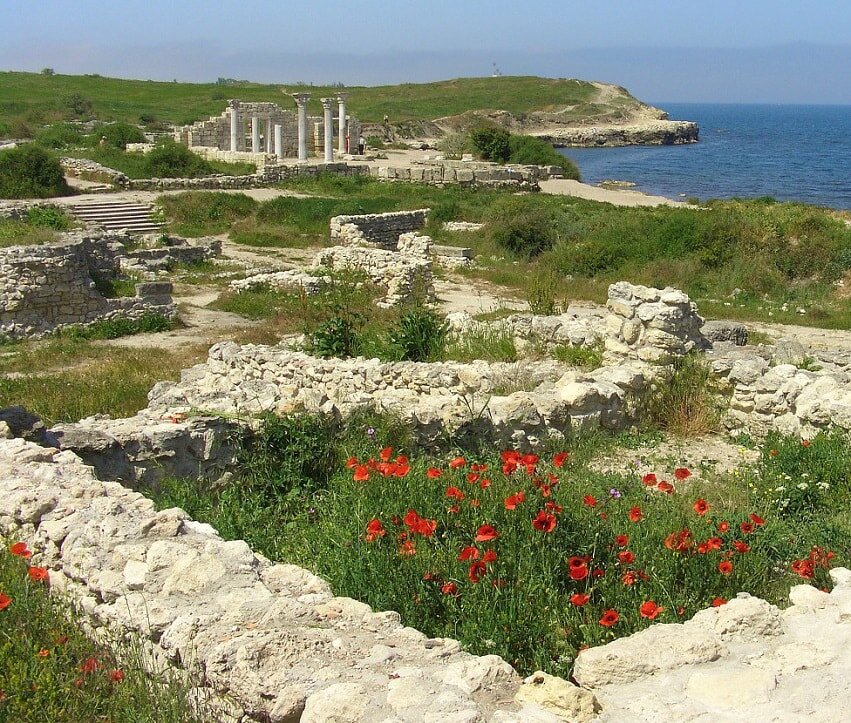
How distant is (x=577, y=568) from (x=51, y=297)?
1381cm

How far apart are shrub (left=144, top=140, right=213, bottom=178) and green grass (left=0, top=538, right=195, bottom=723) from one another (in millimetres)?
32474

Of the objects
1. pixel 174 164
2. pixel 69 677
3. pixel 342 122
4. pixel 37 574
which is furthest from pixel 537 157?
pixel 69 677

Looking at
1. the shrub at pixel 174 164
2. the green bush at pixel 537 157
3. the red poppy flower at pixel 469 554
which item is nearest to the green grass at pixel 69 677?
the red poppy flower at pixel 469 554

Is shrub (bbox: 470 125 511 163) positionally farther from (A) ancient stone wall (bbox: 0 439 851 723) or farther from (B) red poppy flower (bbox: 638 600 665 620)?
(B) red poppy flower (bbox: 638 600 665 620)

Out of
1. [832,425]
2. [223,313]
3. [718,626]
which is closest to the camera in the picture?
[718,626]

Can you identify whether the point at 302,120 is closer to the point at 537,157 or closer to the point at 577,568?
the point at 537,157

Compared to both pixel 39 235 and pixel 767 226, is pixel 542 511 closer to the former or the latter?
pixel 39 235

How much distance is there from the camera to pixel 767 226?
79.5ft

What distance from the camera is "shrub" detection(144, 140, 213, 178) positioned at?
34438mm

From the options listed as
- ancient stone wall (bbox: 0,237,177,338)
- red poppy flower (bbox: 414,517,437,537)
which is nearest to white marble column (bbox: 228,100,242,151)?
ancient stone wall (bbox: 0,237,177,338)

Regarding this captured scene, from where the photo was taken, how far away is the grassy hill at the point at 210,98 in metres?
63.6

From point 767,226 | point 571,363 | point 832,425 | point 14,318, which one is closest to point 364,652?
point 832,425

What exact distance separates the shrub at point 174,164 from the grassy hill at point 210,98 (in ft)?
51.3

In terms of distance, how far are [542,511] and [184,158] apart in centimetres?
3417
